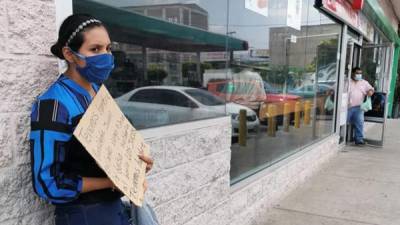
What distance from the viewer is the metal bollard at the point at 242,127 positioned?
410 cm

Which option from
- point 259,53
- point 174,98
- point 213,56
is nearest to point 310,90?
point 259,53

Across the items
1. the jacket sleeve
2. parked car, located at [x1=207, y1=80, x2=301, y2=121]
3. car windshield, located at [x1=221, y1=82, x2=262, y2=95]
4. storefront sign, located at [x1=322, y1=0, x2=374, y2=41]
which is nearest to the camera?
the jacket sleeve

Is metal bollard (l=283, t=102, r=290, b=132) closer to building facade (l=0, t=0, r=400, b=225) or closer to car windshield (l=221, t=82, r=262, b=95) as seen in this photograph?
building facade (l=0, t=0, r=400, b=225)

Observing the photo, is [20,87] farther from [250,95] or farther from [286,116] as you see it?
[286,116]

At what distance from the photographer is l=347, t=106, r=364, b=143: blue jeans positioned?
863cm

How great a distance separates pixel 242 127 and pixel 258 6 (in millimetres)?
1405

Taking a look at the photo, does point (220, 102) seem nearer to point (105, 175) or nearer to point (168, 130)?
point (168, 130)

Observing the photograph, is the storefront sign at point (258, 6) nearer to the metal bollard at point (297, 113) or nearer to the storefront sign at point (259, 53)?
the storefront sign at point (259, 53)

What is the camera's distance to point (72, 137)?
1484 mm

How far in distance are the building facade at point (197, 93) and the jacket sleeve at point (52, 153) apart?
0.28m

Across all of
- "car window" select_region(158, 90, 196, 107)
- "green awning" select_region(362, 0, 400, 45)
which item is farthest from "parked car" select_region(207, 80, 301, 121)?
"green awning" select_region(362, 0, 400, 45)

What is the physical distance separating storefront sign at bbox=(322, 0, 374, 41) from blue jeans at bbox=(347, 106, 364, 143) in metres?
1.82

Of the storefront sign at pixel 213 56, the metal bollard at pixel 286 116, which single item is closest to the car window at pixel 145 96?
the storefront sign at pixel 213 56

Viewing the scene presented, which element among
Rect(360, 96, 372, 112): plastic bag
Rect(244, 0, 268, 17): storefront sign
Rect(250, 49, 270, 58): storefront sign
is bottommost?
Rect(360, 96, 372, 112): plastic bag
